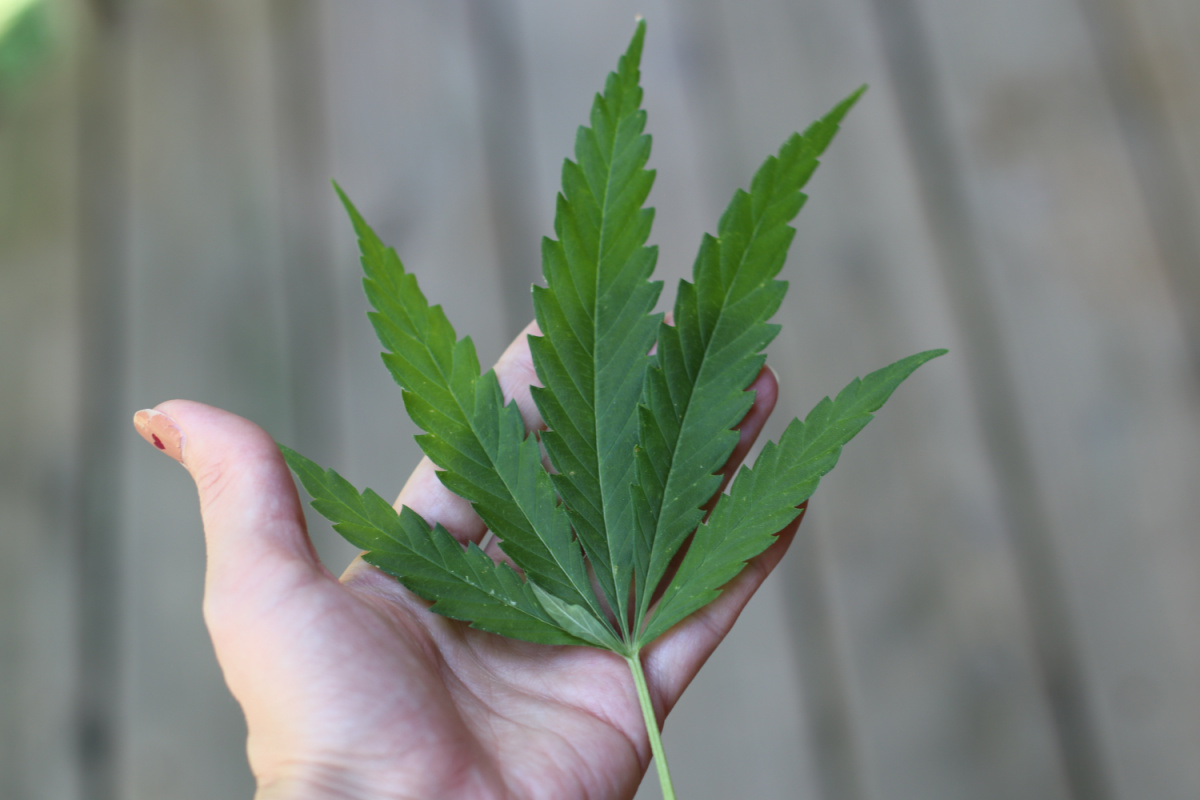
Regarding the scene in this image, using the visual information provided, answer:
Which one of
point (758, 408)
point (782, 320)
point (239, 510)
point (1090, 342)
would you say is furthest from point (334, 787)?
point (1090, 342)

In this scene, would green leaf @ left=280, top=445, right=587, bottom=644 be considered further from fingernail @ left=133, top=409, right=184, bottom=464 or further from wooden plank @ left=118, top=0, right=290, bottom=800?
wooden plank @ left=118, top=0, right=290, bottom=800

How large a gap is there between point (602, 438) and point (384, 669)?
0.68 feet

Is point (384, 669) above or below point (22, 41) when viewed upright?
below

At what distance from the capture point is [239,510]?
57 cm

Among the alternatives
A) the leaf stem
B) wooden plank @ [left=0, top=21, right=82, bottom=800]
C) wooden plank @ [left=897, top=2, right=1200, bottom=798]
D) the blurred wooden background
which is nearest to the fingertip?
the leaf stem

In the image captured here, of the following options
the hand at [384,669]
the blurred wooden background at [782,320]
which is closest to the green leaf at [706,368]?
the hand at [384,669]

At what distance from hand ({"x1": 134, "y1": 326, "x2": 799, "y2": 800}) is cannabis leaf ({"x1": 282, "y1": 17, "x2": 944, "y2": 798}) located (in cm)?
4

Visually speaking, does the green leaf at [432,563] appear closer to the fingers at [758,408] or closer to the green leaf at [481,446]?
the green leaf at [481,446]

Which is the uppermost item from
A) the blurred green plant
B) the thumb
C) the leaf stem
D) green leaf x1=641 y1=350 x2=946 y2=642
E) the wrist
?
the blurred green plant

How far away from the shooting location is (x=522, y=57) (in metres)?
1.20

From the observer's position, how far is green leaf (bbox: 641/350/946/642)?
574 mm

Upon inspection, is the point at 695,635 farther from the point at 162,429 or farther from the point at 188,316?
the point at 188,316

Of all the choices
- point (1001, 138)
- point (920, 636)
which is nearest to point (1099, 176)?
point (1001, 138)

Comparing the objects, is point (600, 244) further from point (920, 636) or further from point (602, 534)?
point (920, 636)
